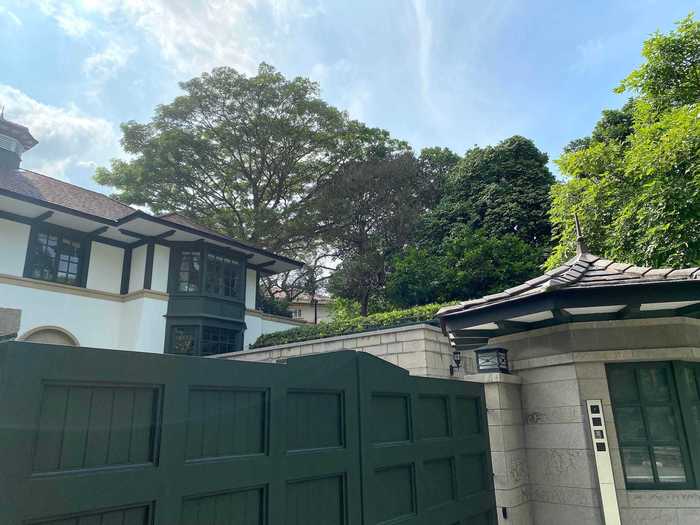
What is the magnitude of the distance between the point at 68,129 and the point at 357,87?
433 inches

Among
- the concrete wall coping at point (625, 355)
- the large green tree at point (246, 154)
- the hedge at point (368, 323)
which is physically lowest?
the concrete wall coping at point (625, 355)

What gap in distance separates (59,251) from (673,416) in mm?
14294

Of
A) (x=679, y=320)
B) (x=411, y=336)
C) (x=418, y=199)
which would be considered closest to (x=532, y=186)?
(x=418, y=199)

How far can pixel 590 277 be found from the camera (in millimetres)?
3609

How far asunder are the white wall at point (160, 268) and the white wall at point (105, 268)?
50.7 inches

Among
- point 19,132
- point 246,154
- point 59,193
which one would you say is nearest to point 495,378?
point 59,193

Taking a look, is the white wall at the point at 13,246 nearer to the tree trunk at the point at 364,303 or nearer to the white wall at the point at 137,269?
the white wall at the point at 137,269

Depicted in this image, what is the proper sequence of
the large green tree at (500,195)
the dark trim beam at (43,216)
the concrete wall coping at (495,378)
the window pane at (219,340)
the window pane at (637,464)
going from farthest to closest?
the large green tree at (500,195) → the window pane at (219,340) → the dark trim beam at (43,216) → the concrete wall coping at (495,378) → the window pane at (637,464)

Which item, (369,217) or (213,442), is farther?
(369,217)

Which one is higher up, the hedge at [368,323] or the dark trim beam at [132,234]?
the dark trim beam at [132,234]

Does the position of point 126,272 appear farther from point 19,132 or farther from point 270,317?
point 19,132

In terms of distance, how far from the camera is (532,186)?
57.2 ft

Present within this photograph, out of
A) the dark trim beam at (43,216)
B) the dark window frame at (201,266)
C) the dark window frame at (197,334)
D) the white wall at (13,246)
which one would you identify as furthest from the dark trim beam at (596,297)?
the white wall at (13,246)

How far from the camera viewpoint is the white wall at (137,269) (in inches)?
523
